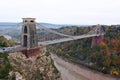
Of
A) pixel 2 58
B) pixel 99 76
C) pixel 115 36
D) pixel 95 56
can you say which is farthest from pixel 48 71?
pixel 115 36

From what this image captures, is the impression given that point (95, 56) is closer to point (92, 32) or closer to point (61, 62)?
point (61, 62)

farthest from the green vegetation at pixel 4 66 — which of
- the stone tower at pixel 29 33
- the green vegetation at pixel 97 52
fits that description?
the green vegetation at pixel 97 52

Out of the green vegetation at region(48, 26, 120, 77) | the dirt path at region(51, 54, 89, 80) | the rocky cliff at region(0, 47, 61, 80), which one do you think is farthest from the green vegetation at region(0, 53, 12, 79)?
the green vegetation at region(48, 26, 120, 77)

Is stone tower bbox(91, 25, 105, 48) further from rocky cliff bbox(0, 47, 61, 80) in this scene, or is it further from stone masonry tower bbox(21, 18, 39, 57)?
rocky cliff bbox(0, 47, 61, 80)

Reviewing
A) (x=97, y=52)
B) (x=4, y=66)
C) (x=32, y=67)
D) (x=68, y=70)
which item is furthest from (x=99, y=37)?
(x=4, y=66)

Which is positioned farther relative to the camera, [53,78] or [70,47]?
[70,47]

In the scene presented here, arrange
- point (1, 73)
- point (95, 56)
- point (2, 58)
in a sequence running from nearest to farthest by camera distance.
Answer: point (1, 73) → point (2, 58) → point (95, 56)
